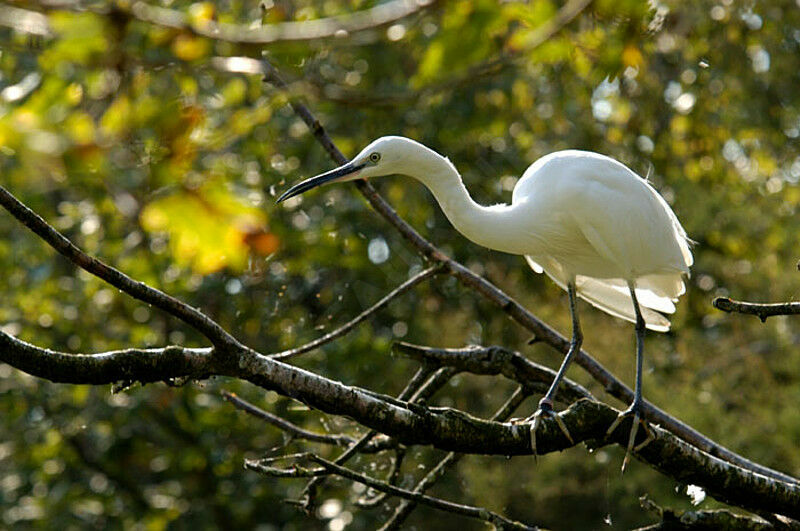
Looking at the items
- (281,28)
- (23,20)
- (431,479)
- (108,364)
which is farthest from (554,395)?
(23,20)

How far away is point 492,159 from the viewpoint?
20.3ft

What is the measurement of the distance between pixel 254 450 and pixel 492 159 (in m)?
2.23

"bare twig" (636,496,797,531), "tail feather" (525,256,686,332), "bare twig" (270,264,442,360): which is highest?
"bare twig" (270,264,442,360)

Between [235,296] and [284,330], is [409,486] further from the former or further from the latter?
[235,296]

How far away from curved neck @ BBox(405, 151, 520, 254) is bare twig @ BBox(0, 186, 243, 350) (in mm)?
1307

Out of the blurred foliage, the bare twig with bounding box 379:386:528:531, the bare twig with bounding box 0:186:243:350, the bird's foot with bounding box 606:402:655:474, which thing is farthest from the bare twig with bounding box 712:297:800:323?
the blurred foliage

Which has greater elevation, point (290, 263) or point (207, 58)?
point (207, 58)

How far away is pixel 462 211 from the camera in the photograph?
301 centimetres

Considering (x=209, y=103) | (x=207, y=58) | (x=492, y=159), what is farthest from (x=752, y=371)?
(x=207, y=58)

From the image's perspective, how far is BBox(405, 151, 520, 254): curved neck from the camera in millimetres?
2998

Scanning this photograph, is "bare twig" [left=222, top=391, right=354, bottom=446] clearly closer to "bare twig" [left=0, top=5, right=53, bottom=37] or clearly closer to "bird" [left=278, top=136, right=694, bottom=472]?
"bird" [left=278, top=136, right=694, bottom=472]

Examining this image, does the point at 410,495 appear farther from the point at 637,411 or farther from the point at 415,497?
the point at 637,411

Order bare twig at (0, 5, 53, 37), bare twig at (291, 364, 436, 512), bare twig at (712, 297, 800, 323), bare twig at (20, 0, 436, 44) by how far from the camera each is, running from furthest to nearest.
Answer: bare twig at (291, 364, 436, 512)
bare twig at (712, 297, 800, 323)
bare twig at (20, 0, 436, 44)
bare twig at (0, 5, 53, 37)

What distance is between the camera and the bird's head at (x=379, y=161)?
9.64 ft
